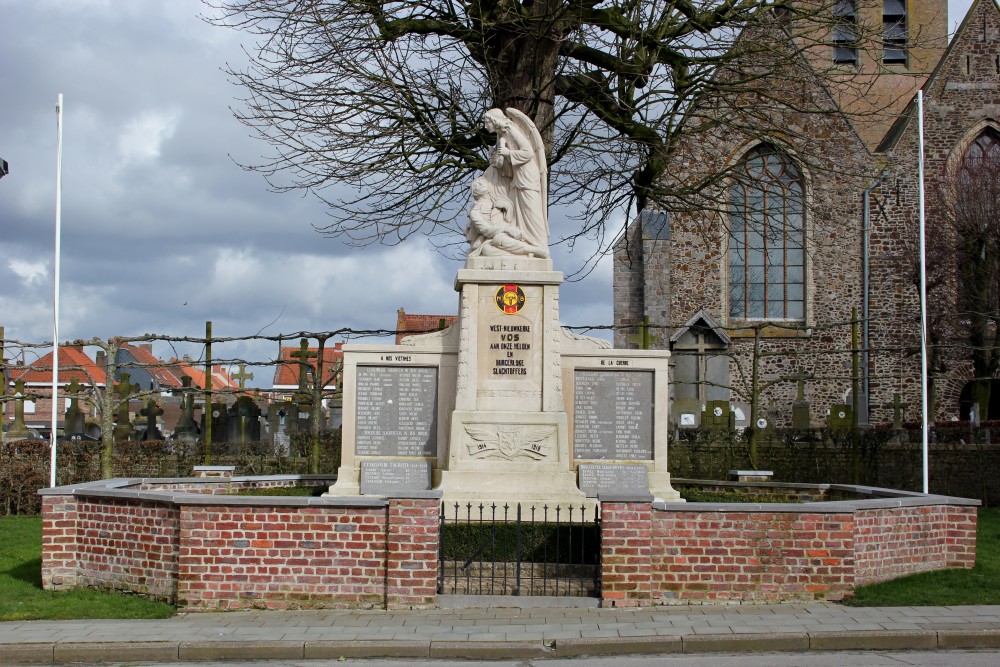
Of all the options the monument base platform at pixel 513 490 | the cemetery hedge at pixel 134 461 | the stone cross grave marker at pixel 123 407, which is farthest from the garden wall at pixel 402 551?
the stone cross grave marker at pixel 123 407

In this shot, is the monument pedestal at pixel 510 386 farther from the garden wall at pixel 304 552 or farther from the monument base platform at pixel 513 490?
the garden wall at pixel 304 552

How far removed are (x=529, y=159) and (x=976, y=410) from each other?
2169 cm

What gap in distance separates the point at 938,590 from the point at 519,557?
398cm

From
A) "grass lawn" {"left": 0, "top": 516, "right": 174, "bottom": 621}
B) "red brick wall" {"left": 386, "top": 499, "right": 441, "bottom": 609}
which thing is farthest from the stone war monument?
"grass lawn" {"left": 0, "top": 516, "right": 174, "bottom": 621}

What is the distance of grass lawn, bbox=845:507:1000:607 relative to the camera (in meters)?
10.1

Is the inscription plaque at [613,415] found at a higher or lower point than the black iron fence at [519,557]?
higher

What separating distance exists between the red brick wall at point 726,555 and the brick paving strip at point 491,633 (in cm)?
35

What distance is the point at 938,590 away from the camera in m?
10.6

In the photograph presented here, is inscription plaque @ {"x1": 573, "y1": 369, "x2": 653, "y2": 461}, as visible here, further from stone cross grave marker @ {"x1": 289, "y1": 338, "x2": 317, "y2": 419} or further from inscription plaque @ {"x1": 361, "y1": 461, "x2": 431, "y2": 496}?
stone cross grave marker @ {"x1": 289, "y1": 338, "x2": 317, "y2": 419}

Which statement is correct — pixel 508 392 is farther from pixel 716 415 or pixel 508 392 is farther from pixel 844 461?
pixel 716 415

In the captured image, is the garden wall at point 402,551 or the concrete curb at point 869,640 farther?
the garden wall at point 402,551

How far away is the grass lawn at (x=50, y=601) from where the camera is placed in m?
9.73

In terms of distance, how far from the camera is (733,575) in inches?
403

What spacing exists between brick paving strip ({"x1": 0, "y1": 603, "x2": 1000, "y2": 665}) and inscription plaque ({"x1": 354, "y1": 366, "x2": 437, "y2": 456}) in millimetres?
4077
